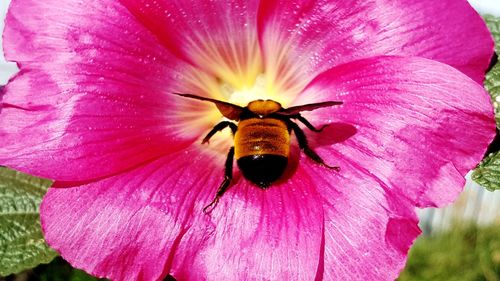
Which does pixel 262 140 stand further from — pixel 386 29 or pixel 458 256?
pixel 458 256

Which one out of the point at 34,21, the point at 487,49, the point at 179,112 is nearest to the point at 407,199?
the point at 487,49

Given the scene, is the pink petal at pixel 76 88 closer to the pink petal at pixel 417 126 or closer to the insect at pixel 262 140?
the insect at pixel 262 140

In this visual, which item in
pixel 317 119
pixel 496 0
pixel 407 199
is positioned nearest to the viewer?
pixel 407 199

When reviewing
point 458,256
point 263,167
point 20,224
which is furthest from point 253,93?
point 458,256

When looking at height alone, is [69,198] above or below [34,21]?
below

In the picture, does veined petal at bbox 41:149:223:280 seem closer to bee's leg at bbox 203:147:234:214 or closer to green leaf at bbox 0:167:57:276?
bee's leg at bbox 203:147:234:214

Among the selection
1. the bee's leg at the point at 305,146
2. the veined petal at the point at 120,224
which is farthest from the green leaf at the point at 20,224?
the bee's leg at the point at 305,146

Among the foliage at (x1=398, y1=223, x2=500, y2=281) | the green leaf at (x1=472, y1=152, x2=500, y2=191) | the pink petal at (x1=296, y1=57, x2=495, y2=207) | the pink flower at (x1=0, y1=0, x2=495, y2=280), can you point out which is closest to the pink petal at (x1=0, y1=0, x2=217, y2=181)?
the pink flower at (x1=0, y1=0, x2=495, y2=280)

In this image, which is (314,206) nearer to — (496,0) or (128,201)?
(128,201)
